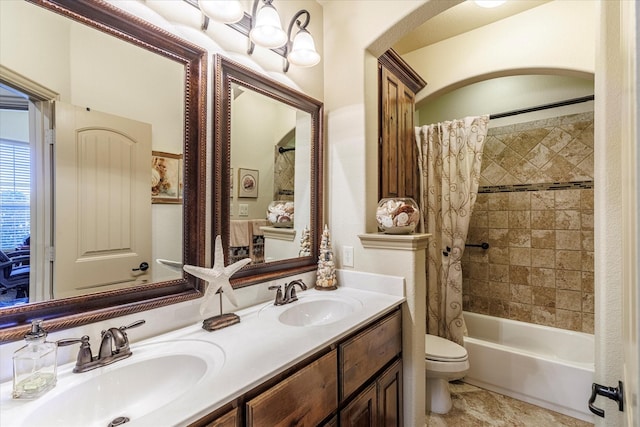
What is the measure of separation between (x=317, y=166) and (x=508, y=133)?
213cm

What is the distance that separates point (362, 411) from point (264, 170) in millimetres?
1235

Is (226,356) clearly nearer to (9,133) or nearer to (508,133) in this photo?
(9,133)

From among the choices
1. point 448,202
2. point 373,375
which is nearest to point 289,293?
point 373,375

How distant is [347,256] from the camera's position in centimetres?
190

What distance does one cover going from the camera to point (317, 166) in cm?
193

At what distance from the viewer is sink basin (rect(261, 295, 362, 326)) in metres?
1.49

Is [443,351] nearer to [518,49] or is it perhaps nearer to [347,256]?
[347,256]

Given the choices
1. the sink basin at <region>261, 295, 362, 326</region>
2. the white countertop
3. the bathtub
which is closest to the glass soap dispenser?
the white countertop

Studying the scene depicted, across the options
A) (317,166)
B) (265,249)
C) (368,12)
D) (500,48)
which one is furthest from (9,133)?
(500,48)

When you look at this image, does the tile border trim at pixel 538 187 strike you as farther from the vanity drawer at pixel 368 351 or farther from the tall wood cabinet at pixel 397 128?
the vanity drawer at pixel 368 351

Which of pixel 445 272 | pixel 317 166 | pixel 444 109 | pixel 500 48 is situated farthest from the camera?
pixel 444 109

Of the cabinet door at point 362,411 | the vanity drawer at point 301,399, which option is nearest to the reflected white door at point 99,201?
the vanity drawer at point 301,399

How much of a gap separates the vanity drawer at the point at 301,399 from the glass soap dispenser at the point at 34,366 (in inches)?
21.1

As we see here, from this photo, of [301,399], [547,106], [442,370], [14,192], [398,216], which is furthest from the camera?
[547,106]
